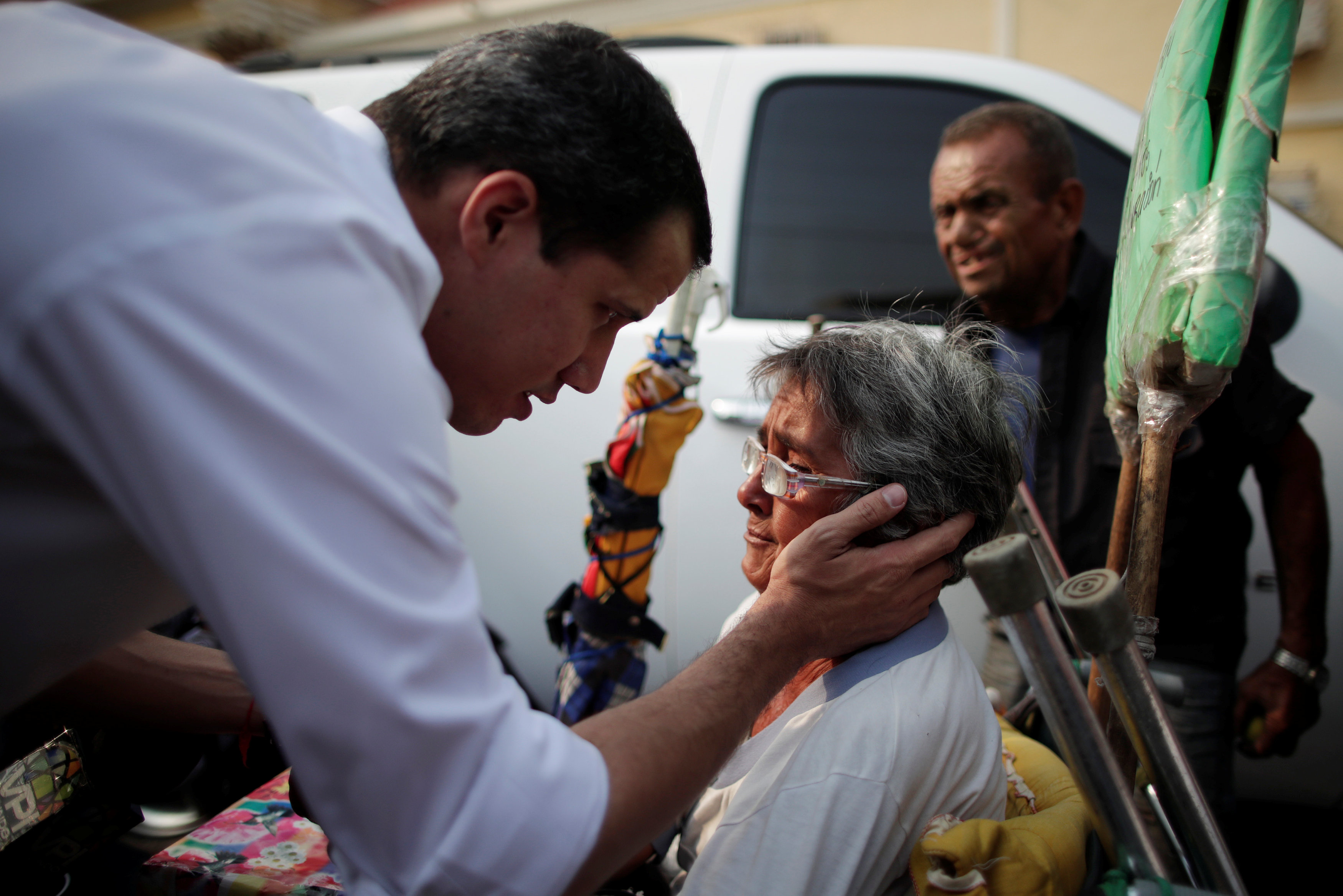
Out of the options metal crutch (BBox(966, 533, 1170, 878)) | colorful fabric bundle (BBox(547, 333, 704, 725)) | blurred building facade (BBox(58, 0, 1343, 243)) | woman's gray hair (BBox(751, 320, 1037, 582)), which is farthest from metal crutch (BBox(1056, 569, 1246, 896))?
blurred building facade (BBox(58, 0, 1343, 243))

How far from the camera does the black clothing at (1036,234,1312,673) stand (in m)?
1.91

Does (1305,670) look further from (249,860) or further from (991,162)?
(249,860)

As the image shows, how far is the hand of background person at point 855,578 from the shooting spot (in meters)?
1.29

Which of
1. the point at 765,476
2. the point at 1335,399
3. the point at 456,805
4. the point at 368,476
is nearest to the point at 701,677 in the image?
the point at 456,805

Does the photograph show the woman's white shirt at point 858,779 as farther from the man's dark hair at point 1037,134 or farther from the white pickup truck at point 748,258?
the man's dark hair at point 1037,134

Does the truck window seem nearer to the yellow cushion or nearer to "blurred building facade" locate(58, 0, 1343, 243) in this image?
"blurred building facade" locate(58, 0, 1343, 243)

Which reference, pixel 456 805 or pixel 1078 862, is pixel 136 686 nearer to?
pixel 456 805

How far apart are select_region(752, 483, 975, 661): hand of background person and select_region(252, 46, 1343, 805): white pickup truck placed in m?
1.01

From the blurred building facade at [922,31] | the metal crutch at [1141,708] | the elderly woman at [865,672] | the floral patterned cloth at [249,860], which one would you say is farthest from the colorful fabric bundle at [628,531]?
the blurred building facade at [922,31]

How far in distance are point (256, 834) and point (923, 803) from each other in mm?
1275

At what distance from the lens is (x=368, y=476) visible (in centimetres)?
74

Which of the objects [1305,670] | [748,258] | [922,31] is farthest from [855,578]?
[922,31]

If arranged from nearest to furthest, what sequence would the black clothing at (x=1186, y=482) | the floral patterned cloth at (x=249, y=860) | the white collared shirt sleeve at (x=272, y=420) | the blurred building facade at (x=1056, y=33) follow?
the white collared shirt sleeve at (x=272, y=420)
the floral patterned cloth at (x=249, y=860)
the black clothing at (x=1186, y=482)
the blurred building facade at (x=1056, y=33)

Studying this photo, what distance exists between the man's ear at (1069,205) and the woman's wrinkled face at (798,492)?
118 centimetres
